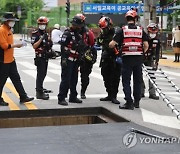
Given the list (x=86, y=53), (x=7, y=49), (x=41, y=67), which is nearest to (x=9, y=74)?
(x=7, y=49)

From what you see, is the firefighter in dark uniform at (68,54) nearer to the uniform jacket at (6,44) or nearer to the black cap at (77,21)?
the black cap at (77,21)

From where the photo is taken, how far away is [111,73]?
983cm

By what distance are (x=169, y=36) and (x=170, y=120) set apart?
25002 mm

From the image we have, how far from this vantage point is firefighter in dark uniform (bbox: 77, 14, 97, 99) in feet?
30.6

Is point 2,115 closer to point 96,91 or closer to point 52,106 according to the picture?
point 52,106

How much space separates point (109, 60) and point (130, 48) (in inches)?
38.8

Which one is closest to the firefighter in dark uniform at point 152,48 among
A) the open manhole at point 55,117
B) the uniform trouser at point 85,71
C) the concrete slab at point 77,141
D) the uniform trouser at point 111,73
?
the uniform trouser at point 111,73

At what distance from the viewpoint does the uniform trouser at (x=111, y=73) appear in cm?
972

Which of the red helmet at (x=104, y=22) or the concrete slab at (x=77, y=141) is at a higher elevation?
the red helmet at (x=104, y=22)

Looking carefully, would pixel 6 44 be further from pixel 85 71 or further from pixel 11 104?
pixel 85 71

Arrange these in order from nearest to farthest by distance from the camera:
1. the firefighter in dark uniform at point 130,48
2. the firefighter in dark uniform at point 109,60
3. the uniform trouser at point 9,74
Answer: the firefighter in dark uniform at point 130,48 < the uniform trouser at point 9,74 < the firefighter in dark uniform at point 109,60

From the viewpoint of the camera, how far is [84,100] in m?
10.1

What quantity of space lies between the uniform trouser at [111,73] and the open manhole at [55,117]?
105cm

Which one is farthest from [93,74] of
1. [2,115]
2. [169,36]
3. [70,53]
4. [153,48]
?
[169,36]
